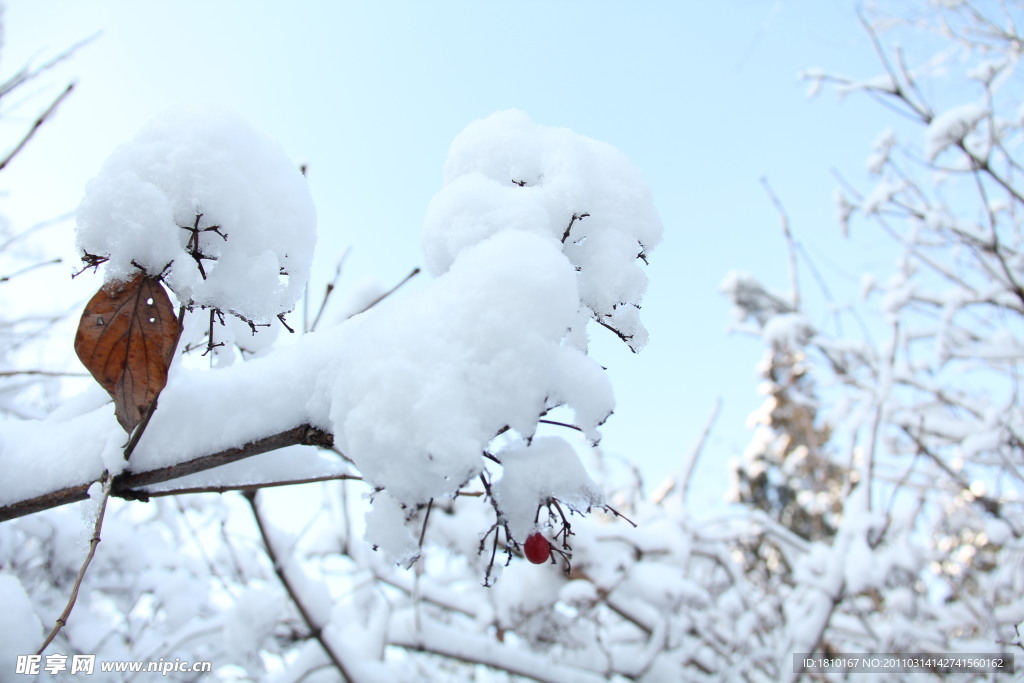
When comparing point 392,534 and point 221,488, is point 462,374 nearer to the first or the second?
point 392,534

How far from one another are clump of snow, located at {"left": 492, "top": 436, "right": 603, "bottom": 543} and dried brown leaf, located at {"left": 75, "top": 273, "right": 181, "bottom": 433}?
466mm

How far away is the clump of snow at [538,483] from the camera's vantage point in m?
0.67

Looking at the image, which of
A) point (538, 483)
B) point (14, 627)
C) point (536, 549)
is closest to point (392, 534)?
point (538, 483)

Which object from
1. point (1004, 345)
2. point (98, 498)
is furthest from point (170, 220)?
point (1004, 345)

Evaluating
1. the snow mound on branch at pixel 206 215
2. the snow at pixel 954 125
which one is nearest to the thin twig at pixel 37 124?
the snow mound on branch at pixel 206 215

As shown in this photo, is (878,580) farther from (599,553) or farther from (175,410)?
(175,410)

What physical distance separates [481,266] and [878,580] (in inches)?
127

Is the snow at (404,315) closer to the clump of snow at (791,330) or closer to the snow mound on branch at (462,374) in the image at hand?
the snow mound on branch at (462,374)

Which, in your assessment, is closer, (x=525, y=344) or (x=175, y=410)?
(x=525, y=344)

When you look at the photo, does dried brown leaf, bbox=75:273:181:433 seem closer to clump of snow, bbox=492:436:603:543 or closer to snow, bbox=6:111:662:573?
snow, bbox=6:111:662:573

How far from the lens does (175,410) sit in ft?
2.72

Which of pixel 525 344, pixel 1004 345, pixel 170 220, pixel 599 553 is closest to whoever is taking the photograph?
pixel 525 344

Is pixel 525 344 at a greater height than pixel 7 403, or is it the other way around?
pixel 525 344

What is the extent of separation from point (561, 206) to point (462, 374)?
305 mm
